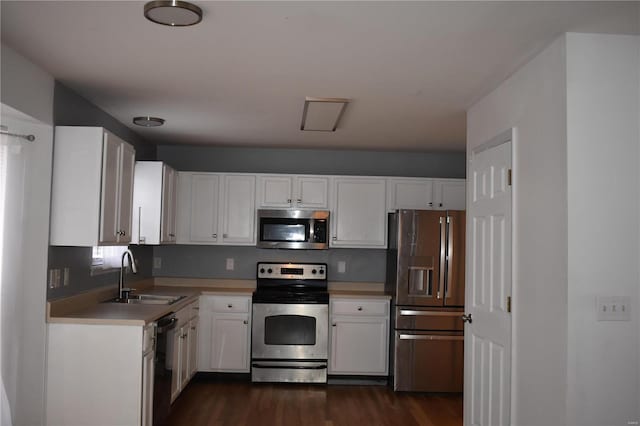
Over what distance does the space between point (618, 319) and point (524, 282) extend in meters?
0.51

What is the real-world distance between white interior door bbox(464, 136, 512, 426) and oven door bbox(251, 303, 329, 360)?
1.94 m

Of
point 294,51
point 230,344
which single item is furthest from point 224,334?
point 294,51

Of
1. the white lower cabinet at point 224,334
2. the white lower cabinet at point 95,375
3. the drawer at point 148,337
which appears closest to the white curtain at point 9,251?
the white lower cabinet at point 95,375

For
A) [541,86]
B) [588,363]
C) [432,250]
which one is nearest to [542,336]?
[588,363]

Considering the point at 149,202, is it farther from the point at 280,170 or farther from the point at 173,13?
the point at 173,13

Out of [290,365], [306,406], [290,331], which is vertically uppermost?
[290,331]

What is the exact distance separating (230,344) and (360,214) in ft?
5.99

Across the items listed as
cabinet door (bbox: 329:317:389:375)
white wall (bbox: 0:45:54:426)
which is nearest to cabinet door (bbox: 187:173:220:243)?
cabinet door (bbox: 329:317:389:375)

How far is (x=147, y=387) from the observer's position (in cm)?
355

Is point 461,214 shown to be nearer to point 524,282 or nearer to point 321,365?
point 321,365

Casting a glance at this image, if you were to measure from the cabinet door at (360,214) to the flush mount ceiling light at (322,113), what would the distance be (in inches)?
41.8

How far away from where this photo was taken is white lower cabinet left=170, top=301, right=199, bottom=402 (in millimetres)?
4422

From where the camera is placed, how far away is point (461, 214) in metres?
5.23

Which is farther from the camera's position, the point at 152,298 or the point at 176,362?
the point at 152,298
